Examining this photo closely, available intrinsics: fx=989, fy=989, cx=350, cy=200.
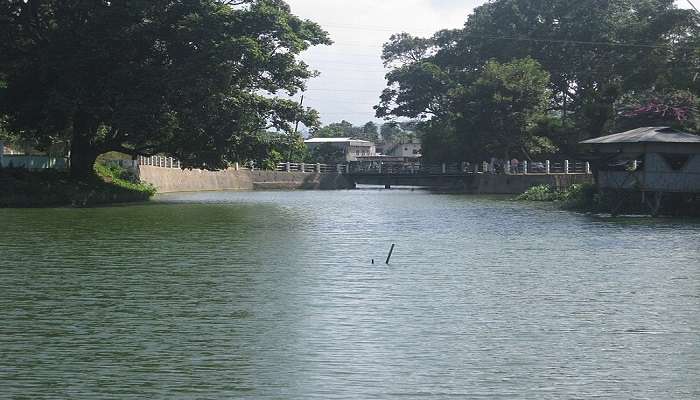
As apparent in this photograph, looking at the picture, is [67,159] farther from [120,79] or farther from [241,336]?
[241,336]

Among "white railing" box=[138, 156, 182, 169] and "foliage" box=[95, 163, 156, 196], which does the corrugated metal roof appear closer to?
"foliage" box=[95, 163, 156, 196]

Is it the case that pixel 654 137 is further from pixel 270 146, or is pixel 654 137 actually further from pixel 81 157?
pixel 81 157

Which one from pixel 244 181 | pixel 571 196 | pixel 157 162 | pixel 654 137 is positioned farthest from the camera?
pixel 244 181

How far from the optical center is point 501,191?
81500 millimetres

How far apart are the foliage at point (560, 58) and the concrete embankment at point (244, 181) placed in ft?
36.6

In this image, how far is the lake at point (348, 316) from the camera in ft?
41.4

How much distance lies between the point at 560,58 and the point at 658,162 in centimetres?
5130

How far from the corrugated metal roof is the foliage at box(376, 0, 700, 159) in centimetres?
941

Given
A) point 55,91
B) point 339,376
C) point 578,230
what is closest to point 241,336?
point 339,376

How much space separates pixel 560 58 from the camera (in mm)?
93500

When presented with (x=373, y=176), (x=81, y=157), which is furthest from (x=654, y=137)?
(x=373, y=176)

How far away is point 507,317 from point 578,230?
1994cm

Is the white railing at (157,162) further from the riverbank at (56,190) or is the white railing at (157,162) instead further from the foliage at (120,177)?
the riverbank at (56,190)

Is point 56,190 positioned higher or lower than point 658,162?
lower
